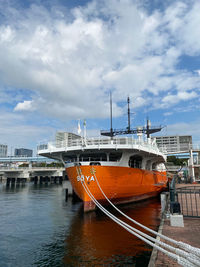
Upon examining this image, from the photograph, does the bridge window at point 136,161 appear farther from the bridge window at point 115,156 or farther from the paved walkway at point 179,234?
the paved walkway at point 179,234

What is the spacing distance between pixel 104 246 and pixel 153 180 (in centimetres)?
1729

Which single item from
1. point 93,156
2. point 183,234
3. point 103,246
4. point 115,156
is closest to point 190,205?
point 183,234

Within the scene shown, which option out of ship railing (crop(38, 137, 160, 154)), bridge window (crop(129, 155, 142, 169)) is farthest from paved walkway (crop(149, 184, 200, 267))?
A: bridge window (crop(129, 155, 142, 169))

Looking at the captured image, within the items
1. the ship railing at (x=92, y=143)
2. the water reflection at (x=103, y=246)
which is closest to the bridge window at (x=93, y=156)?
the ship railing at (x=92, y=143)

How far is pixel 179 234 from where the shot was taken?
23.7ft

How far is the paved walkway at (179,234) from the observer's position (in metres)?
5.20

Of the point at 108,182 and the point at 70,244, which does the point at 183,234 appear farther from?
the point at 108,182

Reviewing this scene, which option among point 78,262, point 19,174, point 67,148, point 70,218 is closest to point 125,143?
point 67,148

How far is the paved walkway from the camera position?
520 centimetres

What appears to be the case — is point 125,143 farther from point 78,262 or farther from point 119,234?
point 78,262

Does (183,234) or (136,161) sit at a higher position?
(136,161)

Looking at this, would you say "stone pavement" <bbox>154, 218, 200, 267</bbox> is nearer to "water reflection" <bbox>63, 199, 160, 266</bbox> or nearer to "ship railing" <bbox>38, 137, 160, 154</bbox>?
"water reflection" <bbox>63, 199, 160, 266</bbox>

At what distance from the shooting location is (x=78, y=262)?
7664 mm

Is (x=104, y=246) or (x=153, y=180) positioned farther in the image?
(x=153, y=180)
